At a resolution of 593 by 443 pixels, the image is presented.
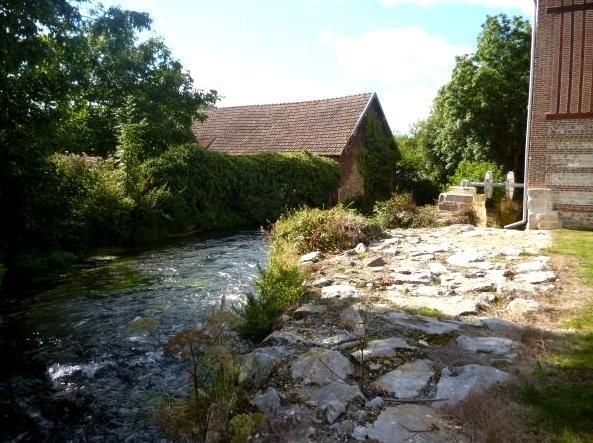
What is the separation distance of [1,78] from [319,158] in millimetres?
15621

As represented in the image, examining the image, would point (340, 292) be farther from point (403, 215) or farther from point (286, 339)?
point (403, 215)

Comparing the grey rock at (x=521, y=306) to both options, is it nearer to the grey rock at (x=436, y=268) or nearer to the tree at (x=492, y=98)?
the grey rock at (x=436, y=268)

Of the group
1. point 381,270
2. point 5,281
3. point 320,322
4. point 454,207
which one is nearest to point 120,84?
point 5,281

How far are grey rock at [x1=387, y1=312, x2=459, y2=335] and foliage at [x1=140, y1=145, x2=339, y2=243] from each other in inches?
404

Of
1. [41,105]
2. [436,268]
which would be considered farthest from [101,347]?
[41,105]

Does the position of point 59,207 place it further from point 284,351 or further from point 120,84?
point 120,84

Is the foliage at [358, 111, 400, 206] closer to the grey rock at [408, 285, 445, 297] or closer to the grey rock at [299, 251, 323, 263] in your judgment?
the grey rock at [299, 251, 323, 263]

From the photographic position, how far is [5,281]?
8883mm

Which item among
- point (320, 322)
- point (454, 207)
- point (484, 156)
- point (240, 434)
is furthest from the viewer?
point (484, 156)

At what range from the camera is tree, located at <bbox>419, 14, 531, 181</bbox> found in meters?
23.8

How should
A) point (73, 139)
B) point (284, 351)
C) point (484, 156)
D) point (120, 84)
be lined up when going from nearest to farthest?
point (284, 351) → point (73, 139) → point (120, 84) → point (484, 156)

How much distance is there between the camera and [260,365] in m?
4.25

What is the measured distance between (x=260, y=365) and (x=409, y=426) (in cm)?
153

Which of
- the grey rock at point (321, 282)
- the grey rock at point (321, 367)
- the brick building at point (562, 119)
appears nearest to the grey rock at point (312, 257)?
the grey rock at point (321, 282)
